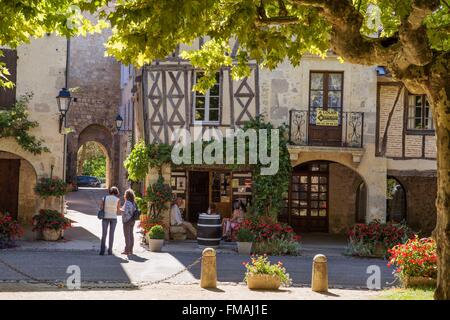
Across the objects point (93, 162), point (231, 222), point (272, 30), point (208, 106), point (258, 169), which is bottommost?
point (231, 222)

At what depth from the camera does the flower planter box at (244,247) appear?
16641mm

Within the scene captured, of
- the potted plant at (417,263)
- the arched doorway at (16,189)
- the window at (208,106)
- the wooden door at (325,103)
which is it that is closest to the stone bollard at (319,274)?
the potted plant at (417,263)

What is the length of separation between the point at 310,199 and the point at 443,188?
562 inches

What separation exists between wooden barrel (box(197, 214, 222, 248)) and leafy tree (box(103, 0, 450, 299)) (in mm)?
7695

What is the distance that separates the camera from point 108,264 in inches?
557

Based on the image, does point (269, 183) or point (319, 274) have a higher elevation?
point (269, 183)

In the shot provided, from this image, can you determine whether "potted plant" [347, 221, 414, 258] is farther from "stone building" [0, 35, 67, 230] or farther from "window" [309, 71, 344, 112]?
"stone building" [0, 35, 67, 230]

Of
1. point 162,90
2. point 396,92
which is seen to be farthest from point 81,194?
point 396,92

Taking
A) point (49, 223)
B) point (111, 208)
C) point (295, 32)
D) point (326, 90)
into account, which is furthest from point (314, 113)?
point (295, 32)

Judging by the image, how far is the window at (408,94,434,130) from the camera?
65.3 ft

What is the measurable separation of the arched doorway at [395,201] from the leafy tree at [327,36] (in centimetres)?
1384

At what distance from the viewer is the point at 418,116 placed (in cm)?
→ 1995

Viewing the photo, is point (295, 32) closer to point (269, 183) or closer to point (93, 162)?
point (269, 183)

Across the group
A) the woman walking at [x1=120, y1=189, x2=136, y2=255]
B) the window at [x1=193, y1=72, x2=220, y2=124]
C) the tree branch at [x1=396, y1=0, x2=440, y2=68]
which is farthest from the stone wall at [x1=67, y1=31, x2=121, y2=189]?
the tree branch at [x1=396, y1=0, x2=440, y2=68]
